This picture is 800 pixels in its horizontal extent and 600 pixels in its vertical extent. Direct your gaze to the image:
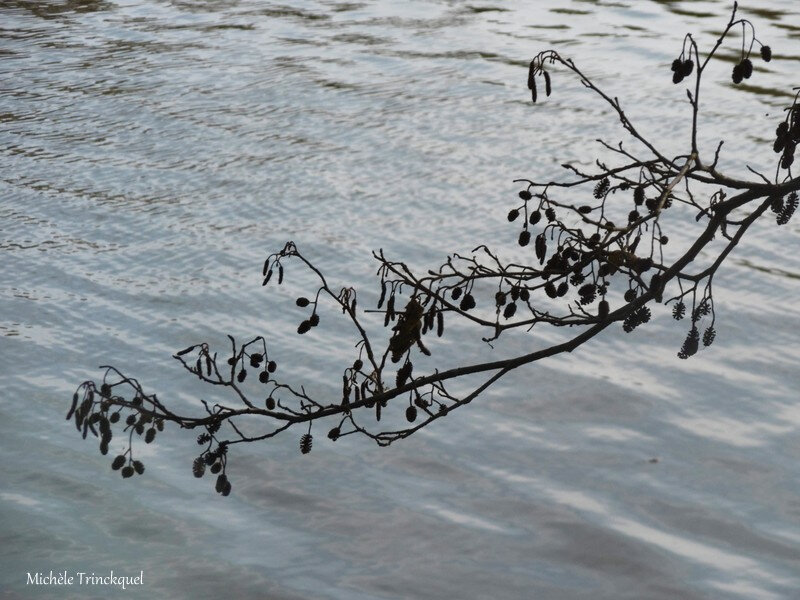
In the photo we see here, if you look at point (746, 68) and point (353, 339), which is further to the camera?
point (353, 339)

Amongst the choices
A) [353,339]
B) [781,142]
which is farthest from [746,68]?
[353,339]

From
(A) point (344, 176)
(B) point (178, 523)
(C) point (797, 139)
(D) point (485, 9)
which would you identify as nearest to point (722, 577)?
(B) point (178, 523)

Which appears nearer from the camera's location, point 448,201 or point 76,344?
point 76,344

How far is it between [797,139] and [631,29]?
1034 cm

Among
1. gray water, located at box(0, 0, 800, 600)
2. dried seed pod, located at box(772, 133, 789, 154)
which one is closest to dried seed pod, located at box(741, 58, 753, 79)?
dried seed pod, located at box(772, 133, 789, 154)

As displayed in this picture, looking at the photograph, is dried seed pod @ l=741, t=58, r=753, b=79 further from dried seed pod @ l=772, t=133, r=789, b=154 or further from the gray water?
the gray water

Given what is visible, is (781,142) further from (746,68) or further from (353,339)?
(353,339)

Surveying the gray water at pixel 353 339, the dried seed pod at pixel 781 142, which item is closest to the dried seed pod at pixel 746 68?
the dried seed pod at pixel 781 142

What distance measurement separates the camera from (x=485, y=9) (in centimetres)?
1381

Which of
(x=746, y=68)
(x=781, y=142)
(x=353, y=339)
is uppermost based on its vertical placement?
(x=746, y=68)

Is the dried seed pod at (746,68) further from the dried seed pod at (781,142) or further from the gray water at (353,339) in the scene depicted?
the gray water at (353,339)

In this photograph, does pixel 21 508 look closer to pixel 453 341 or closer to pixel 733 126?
pixel 453 341

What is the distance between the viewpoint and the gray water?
4902 mm

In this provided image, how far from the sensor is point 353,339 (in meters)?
6.66
